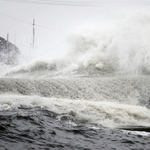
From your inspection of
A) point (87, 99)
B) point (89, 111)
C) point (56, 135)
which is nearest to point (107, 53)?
point (87, 99)

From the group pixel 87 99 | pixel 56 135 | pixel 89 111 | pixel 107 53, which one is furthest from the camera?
pixel 107 53

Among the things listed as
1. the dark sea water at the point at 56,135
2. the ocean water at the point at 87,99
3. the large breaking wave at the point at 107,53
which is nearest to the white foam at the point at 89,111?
the ocean water at the point at 87,99

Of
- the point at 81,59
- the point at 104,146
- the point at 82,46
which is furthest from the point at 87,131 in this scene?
the point at 82,46

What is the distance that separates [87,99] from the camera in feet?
26.7

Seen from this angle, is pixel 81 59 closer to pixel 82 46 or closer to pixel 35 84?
pixel 82 46

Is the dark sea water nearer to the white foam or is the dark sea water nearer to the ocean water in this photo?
the ocean water

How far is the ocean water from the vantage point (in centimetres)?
425

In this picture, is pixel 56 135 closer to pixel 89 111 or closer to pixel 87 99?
pixel 89 111

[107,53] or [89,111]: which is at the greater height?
[107,53]

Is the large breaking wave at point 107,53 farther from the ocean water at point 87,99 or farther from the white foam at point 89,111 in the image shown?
the white foam at point 89,111

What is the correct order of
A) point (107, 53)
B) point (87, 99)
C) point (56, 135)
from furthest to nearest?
1. point (107, 53)
2. point (87, 99)
3. point (56, 135)

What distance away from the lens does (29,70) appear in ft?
47.0

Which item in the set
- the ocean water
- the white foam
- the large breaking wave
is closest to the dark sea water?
the ocean water

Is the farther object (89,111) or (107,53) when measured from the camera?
(107,53)
